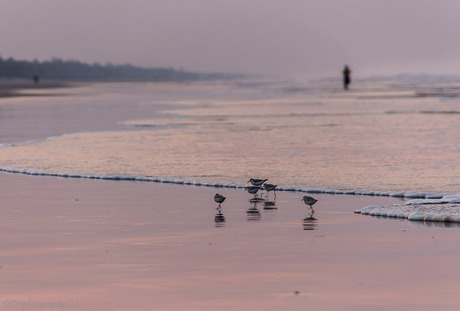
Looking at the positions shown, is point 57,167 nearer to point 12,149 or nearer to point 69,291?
point 12,149

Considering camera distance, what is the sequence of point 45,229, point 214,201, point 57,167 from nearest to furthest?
point 45,229, point 214,201, point 57,167

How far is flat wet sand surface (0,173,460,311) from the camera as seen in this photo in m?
8.45

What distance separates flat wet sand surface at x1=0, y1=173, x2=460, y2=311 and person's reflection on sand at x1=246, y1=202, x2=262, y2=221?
0.06ft

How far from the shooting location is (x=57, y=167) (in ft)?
72.2

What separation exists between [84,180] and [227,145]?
31.5ft

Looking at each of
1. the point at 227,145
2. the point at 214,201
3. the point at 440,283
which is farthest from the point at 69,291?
the point at 227,145

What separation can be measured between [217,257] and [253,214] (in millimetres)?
3851

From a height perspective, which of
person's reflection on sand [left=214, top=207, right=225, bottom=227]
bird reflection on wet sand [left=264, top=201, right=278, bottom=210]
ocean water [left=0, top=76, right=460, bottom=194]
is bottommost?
ocean water [left=0, top=76, right=460, bottom=194]

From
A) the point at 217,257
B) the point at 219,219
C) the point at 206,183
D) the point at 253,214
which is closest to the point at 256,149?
the point at 206,183

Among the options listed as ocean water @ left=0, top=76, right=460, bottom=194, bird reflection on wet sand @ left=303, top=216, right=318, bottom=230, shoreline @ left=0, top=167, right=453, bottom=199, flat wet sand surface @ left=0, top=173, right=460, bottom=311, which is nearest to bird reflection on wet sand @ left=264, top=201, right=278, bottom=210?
flat wet sand surface @ left=0, top=173, right=460, bottom=311

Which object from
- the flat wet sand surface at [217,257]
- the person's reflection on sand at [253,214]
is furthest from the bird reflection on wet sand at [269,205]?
the person's reflection on sand at [253,214]

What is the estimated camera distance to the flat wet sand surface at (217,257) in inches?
333

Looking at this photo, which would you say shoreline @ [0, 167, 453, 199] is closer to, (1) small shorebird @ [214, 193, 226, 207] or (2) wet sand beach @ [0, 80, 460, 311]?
(2) wet sand beach @ [0, 80, 460, 311]

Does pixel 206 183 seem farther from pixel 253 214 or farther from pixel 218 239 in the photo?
pixel 218 239
